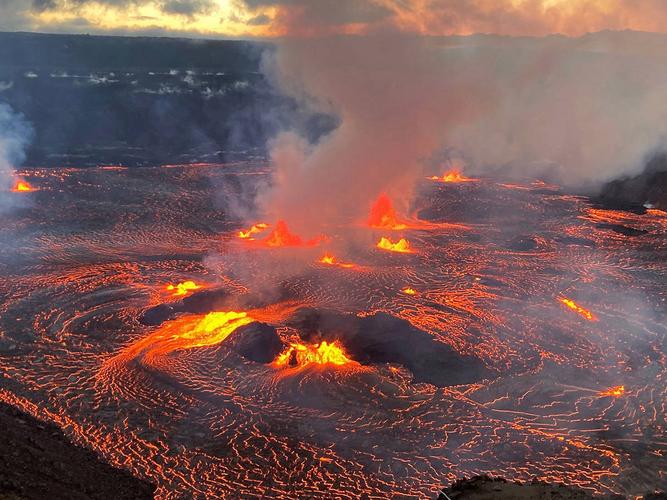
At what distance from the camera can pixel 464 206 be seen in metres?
63.6

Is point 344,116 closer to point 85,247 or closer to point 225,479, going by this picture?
point 85,247

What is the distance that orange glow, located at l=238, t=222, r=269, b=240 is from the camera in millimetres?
49253

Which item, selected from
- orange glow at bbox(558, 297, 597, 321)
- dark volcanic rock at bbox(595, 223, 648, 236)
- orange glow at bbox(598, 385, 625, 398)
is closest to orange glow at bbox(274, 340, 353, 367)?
orange glow at bbox(598, 385, 625, 398)

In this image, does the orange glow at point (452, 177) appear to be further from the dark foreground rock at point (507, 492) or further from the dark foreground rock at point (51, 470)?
the dark foreground rock at point (51, 470)

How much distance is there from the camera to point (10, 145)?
8488 centimetres

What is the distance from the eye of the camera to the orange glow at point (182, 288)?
36.1 meters

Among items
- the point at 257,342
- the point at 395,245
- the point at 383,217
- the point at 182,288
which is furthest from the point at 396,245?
the point at 257,342

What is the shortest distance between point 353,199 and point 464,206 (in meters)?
13.2

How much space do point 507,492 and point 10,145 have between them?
8791 centimetres

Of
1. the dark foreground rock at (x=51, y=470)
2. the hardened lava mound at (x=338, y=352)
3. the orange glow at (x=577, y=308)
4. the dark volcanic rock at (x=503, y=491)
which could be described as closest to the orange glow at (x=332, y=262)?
the hardened lava mound at (x=338, y=352)

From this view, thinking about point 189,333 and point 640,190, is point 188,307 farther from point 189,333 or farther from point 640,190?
point 640,190

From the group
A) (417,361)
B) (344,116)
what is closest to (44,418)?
(417,361)

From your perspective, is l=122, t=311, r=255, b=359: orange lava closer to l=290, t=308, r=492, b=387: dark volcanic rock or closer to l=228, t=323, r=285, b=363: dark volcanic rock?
l=228, t=323, r=285, b=363: dark volcanic rock

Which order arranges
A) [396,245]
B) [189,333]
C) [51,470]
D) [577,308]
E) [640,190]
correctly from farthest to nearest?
[640,190]
[396,245]
[577,308]
[189,333]
[51,470]
